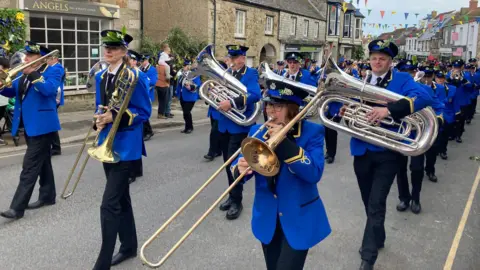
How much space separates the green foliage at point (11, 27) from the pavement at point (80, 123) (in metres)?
2.14

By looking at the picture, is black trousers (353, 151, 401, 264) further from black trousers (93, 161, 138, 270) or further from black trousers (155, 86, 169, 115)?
black trousers (155, 86, 169, 115)

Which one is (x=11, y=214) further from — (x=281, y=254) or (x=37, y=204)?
(x=281, y=254)

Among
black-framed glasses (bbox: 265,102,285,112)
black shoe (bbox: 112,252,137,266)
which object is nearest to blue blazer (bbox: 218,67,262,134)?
black shoe (bbox: 112,252,137,266)

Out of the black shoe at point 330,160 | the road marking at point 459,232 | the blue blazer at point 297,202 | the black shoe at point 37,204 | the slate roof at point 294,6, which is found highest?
the slate roof at point 294,6

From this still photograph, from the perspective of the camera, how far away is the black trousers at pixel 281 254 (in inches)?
108

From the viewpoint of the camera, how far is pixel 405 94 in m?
4.03

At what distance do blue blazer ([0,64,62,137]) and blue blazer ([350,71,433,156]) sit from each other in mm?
3519

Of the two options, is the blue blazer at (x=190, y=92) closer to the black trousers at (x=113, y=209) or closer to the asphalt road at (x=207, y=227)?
the asphalt road at (x=207, y=227)

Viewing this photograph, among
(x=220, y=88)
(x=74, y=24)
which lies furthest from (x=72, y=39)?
(x=220, y=88)

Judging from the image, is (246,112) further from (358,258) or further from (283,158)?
(283,158)

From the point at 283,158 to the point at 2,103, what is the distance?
8164mm

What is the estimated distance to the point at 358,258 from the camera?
171 inches

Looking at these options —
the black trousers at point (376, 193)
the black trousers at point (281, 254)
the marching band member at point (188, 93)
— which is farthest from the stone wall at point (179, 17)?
the black trousers at point (281, 254)

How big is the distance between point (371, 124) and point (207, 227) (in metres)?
2.18
